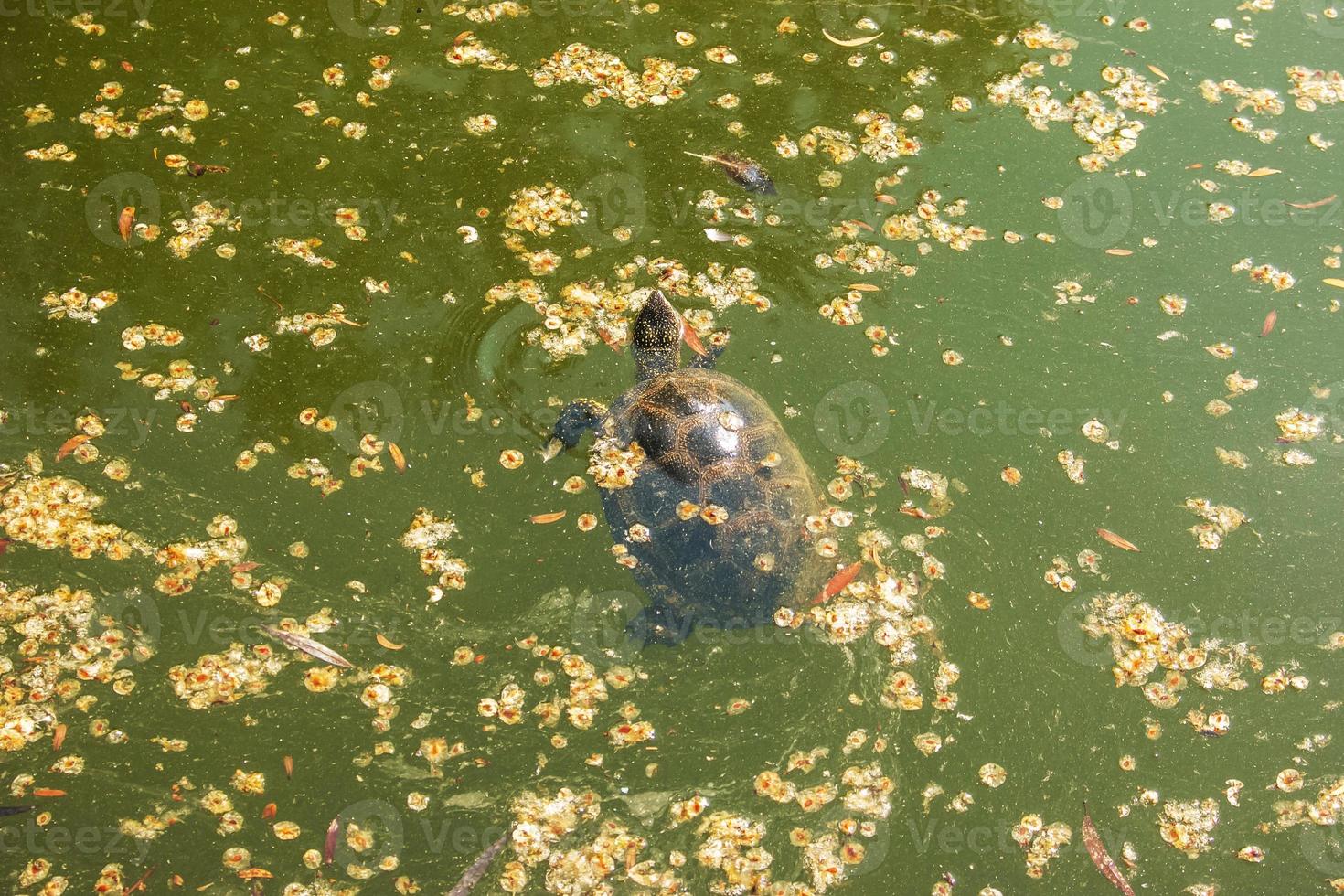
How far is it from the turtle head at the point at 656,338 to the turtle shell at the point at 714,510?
0.19 meters

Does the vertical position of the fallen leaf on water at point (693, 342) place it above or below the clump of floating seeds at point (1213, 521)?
above

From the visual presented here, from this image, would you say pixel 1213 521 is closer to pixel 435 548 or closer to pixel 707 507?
pixel 707 507

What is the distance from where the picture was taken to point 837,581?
2.39 meters

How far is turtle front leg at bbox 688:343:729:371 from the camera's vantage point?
2.71 m

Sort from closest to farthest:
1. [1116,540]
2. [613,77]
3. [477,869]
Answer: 1. [477,869]
2. [1116,540]
3. [613,77]

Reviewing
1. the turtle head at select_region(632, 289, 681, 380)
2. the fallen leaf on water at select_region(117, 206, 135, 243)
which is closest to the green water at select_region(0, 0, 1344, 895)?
the fallen leaf on water at select_region(117, 206, 135, 243)

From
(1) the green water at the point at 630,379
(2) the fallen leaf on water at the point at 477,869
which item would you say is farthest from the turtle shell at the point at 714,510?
(2) the fallen leaf on water at the point at 477,869

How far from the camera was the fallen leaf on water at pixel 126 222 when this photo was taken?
2.78 meters

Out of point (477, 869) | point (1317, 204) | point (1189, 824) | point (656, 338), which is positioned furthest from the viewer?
point (1317, 204)

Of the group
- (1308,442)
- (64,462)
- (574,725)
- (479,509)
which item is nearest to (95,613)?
(64,462)

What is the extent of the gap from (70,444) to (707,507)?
1.72 metres

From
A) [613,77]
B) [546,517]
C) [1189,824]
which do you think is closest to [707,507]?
[546,517]

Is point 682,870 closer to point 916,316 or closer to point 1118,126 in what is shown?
point 916,316

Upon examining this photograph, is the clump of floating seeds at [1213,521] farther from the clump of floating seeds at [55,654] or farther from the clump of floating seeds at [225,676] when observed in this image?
the clump of floating seeds at [55,654]
